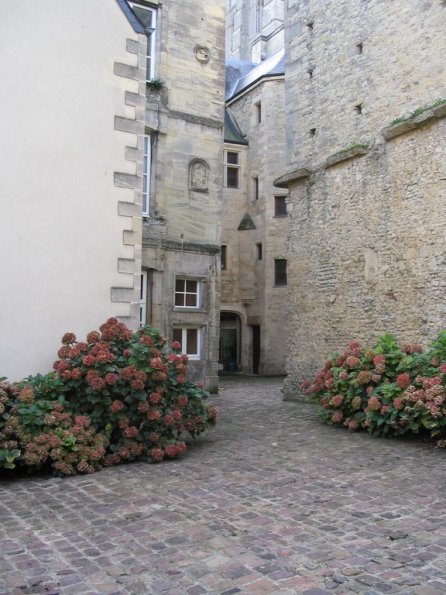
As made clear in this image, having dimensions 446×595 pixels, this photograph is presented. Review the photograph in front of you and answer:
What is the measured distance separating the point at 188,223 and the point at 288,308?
3466mm

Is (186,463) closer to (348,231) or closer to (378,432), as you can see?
(378,432)

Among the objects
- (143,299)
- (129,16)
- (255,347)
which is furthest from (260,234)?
(129,16)

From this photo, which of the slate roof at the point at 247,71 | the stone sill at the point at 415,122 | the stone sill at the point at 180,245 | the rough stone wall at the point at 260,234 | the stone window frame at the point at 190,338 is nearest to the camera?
the stone sill at the point at 415,122

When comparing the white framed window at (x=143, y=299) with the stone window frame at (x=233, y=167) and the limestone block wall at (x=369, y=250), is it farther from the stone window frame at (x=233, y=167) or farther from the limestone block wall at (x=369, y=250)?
the stone window frame at (x=233, y=167)

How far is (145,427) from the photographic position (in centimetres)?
599

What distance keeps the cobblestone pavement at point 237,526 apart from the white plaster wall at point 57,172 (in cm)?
180

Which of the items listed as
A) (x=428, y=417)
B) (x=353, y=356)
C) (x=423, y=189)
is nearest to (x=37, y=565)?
(x=428, y=417)

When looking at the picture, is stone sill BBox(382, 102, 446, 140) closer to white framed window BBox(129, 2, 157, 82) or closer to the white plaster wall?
the white plaster wall

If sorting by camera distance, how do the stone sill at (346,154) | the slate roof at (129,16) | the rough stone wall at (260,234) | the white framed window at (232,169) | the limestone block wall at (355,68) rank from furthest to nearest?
the white framed window at (232,169) < the rough stone wall at (260,234) < the stone sill at (346,154) < the limestone block wall at (355,68) < the slate roof at (129,16)

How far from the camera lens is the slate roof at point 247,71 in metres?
21.8

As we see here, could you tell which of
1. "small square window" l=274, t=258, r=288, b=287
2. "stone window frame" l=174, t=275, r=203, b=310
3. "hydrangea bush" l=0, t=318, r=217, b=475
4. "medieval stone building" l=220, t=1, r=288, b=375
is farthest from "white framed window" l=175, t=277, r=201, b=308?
"hydrangea bush" l=0, t=318, r=217, b=475

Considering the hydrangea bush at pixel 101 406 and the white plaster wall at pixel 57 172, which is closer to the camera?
the hydrangea bush at pixel 101 406

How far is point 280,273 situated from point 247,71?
11.2 meters

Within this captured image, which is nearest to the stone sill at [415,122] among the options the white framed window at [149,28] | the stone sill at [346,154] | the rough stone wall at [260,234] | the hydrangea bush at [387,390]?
the stone sill at [346,154]
